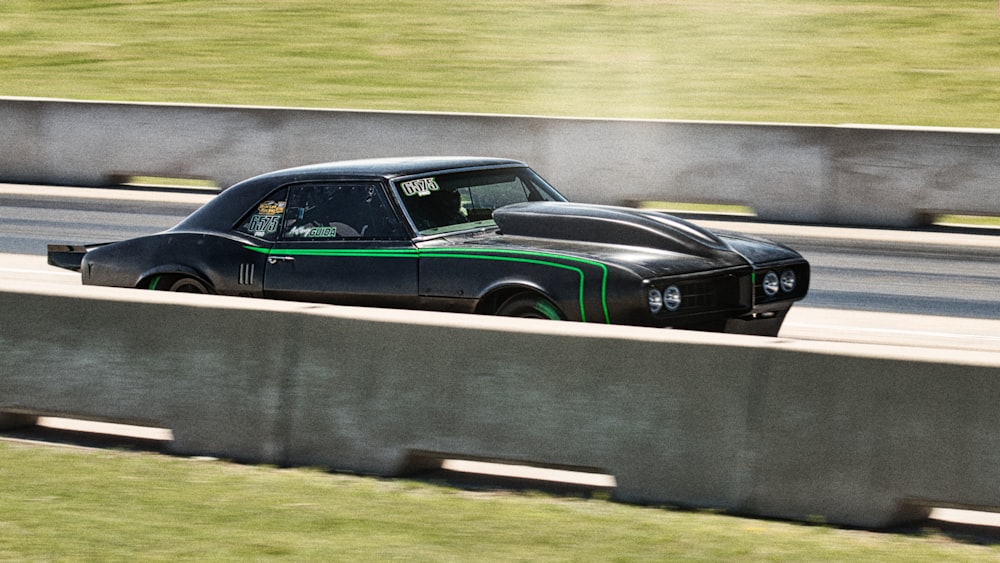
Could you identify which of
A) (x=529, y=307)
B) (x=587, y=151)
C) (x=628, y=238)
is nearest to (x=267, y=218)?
(x=529, y=307)

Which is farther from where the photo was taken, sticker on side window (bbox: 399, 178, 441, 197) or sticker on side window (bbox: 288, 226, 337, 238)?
sticker on side window (bbox: 288, 226, 337, 238)

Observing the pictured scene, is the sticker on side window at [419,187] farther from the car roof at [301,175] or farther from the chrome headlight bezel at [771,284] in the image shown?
the chrome headlight bezel at [771,284]

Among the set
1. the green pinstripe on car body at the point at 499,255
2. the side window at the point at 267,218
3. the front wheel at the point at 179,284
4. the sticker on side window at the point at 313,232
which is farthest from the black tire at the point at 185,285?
the green pinstripe on car body at the point at 499,255

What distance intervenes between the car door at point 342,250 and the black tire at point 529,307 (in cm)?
62

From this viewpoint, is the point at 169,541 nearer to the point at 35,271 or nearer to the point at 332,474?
the point at 332,474

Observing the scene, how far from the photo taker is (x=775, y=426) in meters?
5.52

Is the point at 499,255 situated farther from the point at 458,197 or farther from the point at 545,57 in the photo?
the point at 545,57

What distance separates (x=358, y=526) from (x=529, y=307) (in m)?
2.65

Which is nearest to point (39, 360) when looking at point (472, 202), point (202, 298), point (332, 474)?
point (202, 298)

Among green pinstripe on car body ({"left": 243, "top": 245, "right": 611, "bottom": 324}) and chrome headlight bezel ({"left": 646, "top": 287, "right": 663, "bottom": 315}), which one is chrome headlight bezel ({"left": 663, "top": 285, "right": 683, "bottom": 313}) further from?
green pinstripe on car body ({"left": 243, "top": 245, "right": 611, "bottom": 324})

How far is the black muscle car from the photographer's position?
768 cm

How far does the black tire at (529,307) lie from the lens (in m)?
7.72

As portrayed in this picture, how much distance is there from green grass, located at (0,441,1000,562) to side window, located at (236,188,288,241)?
288 centimetres

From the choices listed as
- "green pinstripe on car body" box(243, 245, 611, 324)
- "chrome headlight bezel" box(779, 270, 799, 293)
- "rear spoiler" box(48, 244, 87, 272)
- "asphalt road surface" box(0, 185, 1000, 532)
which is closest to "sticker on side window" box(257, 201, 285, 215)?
"green pinstripe on car body" box(243, 245, 611, 324)
